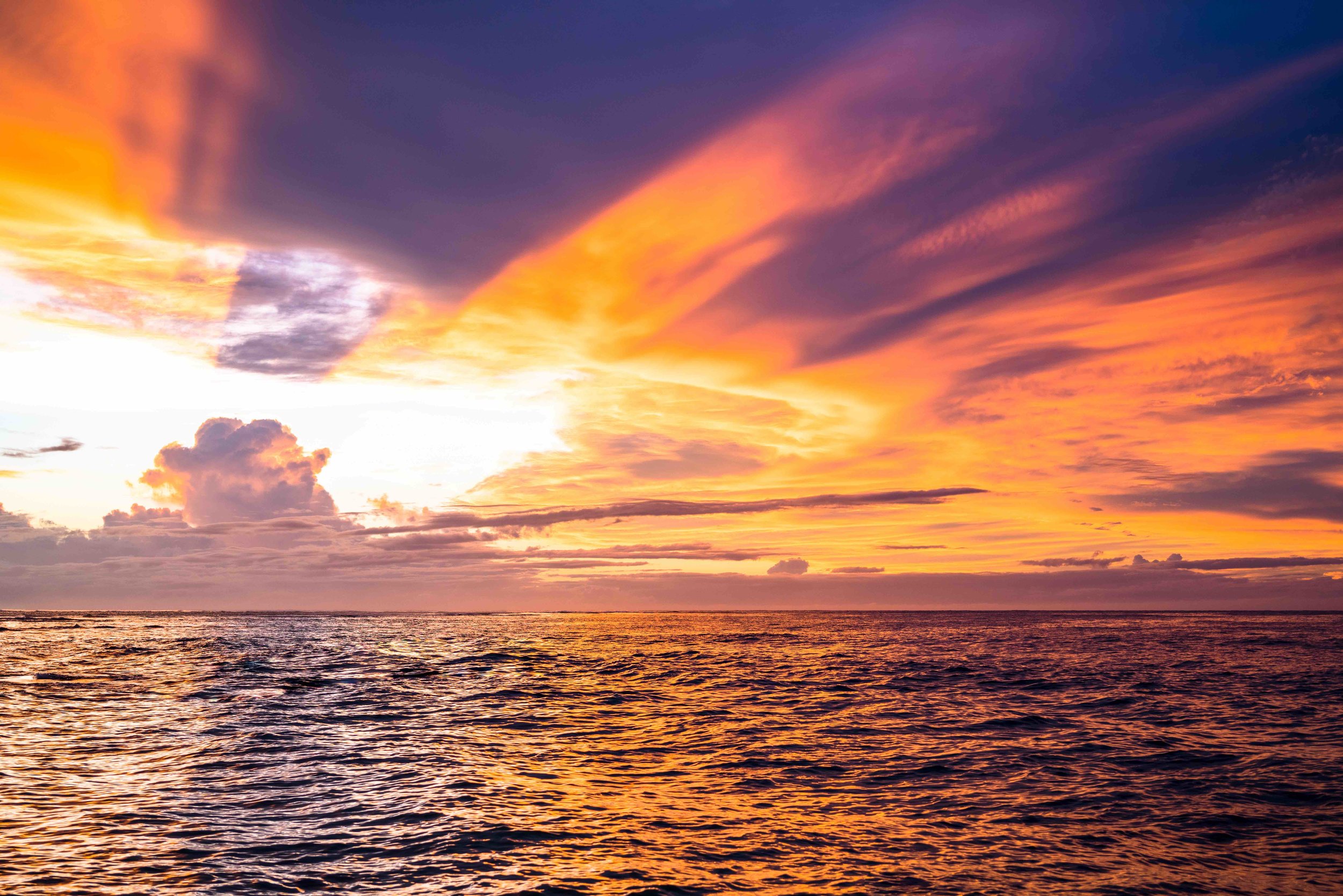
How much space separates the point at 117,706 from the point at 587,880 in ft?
103

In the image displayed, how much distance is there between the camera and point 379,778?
2253 cm

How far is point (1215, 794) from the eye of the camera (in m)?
21.3

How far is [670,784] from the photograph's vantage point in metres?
22.2

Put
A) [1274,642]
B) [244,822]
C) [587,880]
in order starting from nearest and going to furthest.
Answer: [587,880] → [244,822] → [1274,642]

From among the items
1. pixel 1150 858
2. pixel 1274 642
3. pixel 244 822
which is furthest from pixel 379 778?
pixel 1274 642

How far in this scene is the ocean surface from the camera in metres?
14.9

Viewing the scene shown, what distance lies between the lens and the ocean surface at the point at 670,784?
1491cm

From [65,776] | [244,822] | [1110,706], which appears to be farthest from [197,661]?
[1110,706]

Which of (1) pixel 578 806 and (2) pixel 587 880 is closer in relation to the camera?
(2) pixel 587 880

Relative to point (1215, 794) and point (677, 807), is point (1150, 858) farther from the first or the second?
point (677, 807)

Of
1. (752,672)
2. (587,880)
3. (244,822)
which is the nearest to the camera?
(587,880)

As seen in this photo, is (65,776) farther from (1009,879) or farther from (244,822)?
(1009,879)

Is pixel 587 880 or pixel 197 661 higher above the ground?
pixel 587 880

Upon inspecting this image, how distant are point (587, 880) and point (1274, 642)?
104529 millimetres
